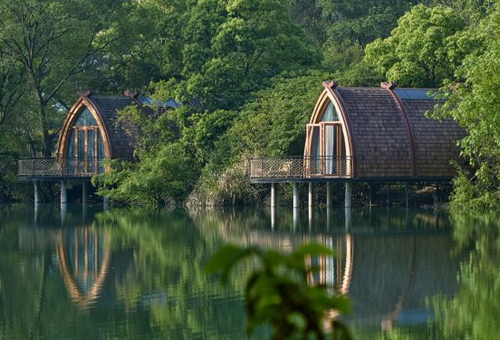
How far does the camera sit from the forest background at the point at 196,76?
39.8 metres

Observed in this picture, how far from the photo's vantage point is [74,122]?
149 feet

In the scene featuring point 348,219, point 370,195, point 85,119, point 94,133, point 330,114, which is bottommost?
point 348,219

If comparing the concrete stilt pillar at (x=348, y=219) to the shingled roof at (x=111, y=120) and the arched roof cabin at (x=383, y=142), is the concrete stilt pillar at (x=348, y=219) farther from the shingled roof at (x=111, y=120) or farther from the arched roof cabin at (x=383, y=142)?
the shingled roof at (x=111, y=120)

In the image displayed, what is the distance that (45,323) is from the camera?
16.2m

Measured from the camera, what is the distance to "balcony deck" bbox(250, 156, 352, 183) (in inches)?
1451

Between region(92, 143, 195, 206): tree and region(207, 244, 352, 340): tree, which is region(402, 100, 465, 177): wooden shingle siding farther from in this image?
region(207, 244, 352, 340): tree

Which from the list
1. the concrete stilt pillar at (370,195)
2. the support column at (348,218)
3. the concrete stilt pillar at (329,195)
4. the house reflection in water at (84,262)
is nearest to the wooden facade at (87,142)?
the concrete stilt pillar at (329,195)

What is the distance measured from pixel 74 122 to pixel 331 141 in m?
12.4

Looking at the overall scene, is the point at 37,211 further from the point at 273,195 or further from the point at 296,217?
the point at 296,217

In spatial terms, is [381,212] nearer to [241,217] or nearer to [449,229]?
[241,217]

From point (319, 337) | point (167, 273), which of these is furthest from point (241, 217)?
point (319, 337)

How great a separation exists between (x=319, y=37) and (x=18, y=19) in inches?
930

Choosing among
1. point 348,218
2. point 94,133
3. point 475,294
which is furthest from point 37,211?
point 475,294

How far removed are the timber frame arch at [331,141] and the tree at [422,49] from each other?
4.07m
